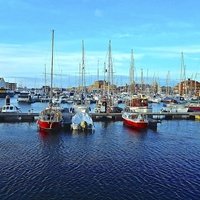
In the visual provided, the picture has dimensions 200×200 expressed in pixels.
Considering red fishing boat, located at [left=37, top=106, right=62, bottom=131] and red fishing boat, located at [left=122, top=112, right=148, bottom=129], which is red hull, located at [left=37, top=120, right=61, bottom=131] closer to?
red fishing boat, located at [left=37, top=106, right=62, bottom=131]

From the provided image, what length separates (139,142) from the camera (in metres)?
51.6

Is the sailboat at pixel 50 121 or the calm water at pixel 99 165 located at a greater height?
the sailboat at pixel 50 121

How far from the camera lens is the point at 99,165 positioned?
37.8 metres

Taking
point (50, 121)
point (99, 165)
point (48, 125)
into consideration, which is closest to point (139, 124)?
point (50, 121)

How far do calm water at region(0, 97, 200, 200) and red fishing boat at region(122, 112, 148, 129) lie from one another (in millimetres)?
2772

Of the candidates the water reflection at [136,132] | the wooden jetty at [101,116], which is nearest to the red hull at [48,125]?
the water reflection at [136,132]

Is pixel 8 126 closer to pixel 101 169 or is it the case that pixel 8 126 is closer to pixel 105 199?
pixel 101 169

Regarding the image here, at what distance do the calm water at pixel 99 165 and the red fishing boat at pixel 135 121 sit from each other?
2.77m

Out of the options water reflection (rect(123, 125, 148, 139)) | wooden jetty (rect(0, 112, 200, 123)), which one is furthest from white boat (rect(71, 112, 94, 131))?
wooden jetty (rect(0, 112, 200, 123))

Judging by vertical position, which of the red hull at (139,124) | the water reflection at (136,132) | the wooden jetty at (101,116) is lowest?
the water reflection at (136,132)

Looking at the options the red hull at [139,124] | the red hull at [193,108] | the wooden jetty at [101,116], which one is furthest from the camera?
the red hull at [193,108]

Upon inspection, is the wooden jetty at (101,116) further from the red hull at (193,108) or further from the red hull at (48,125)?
the red hull at (48,125)

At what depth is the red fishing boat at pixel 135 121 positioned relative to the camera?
2488 inches

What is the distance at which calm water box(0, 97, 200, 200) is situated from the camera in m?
29.8
